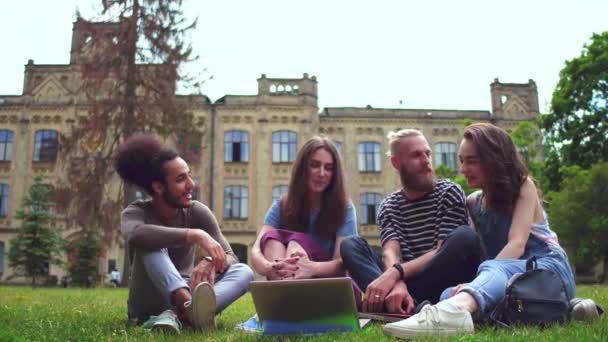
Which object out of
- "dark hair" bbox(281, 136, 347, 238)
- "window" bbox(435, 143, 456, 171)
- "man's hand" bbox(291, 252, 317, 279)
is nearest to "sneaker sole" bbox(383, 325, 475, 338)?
"man's hand" bbox(291, 252, 317, 279)

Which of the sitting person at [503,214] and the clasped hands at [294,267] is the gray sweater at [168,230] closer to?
the clasped hands at [294,267]

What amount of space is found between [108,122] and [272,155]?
12.4 metres

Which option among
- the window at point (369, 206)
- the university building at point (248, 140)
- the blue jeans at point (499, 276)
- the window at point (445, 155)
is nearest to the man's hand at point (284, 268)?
the blue jeans at point (499, 276)

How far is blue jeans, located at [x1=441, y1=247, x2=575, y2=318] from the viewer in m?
3.29

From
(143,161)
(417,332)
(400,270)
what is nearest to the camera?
(417,332)

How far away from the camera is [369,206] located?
31312 millimetres

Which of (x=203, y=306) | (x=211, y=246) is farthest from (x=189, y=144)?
(x=203, y=306)

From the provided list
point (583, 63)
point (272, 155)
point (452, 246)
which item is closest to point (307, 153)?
point (452, 246)

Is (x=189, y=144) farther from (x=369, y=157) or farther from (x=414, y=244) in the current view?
(x=414, y=244)

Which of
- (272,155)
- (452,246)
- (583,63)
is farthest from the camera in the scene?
(272,155)

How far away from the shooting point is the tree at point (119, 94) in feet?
63.3

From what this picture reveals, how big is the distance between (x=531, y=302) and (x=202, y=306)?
2.16 metres

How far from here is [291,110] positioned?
102ft

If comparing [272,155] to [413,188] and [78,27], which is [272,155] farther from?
[413,188]
